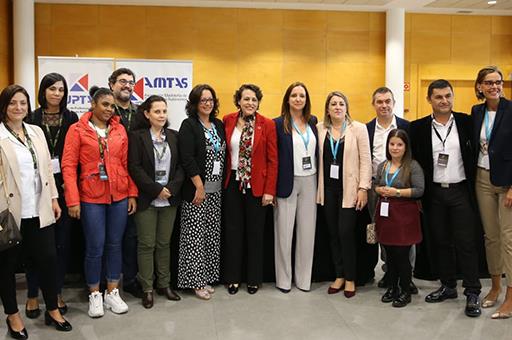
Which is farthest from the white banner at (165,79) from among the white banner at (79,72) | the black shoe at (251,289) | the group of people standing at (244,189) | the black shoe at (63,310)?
the black shoe at (63,310)

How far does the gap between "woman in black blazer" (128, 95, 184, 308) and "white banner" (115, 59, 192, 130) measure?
136 inches

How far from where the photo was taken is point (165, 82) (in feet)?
23.8

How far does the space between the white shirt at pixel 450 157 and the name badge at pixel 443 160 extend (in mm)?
16

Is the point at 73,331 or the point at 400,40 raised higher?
the point at 400,40

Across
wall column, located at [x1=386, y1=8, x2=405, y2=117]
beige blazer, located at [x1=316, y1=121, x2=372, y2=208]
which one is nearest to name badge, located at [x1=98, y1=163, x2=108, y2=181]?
beige blazer, located at [x1=316, y1=121, x2=372, y2=208]

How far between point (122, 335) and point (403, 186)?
2.16 meters

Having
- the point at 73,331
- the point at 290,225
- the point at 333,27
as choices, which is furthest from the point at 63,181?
the point at 333,27

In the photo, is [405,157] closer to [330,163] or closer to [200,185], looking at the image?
[330,163]

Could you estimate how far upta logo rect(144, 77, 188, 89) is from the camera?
284 inches

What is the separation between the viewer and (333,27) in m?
8.87

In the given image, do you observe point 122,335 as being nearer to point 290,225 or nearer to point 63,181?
point 63,181

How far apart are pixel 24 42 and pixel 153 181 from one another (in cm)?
556

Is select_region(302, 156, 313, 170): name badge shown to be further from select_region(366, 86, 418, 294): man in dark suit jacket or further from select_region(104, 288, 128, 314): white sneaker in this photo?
→ select_region(104, 288, 128, 314): white sneaker

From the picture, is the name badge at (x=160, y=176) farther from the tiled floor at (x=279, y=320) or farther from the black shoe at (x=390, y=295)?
the black shoe at (x=390, y=295)
